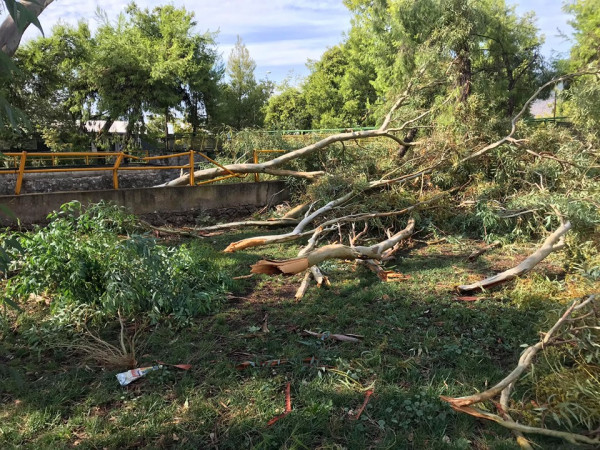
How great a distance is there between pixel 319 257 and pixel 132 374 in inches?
94.1

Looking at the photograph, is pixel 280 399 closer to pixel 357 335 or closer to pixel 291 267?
pixel 357 335

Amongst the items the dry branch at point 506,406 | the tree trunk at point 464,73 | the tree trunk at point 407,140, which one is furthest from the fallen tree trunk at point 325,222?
the dry branch at point 506,406

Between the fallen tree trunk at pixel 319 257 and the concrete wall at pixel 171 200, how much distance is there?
417 cm

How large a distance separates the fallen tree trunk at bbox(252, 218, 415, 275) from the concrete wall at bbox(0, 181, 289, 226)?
4171 millimetres

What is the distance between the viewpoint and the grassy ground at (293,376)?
2.53 meters

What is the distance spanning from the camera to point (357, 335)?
371 centimetres

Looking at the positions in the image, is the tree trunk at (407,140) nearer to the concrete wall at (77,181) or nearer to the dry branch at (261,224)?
Answer: the dry branch at (261,224)

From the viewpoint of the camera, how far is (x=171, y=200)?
8656 mm

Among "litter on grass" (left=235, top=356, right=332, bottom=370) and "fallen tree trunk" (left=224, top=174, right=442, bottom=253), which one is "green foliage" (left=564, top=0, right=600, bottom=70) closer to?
"fallen tree trunk" (left=224, top=174, right=442, bottom=253)

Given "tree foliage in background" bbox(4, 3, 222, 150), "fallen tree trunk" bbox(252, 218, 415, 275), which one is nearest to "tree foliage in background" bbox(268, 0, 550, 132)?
"fallen tree trunk" bbox(252, 218, 415, 275)

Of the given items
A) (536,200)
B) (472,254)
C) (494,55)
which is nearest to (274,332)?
(472,254)

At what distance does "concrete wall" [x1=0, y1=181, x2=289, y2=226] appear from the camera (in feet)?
24.1

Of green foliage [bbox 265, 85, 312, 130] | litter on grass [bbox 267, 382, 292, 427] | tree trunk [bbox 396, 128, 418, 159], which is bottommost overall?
litter on grass [bbox 267, 382, 292, 427]

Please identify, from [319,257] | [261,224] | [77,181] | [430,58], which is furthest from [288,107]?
[319,257]
